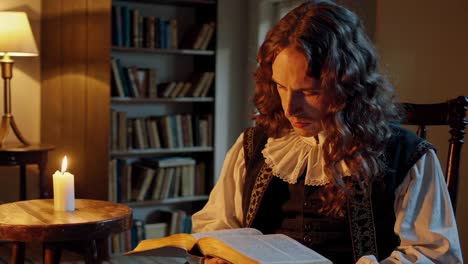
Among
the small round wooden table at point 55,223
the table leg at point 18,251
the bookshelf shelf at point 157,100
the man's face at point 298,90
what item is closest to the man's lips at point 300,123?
the man's face at point 298,90

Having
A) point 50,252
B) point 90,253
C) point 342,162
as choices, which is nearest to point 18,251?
point 50,252

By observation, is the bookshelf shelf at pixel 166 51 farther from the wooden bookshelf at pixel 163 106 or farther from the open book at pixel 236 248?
the open book at pixel 236 248

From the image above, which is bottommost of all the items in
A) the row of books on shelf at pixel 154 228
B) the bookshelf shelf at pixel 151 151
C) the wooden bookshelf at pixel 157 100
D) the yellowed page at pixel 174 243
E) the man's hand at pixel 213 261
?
the row of books on shelf at pixel 154 228

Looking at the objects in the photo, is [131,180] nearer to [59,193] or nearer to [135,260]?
[135,260]

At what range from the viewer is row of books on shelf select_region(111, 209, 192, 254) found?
426 cm

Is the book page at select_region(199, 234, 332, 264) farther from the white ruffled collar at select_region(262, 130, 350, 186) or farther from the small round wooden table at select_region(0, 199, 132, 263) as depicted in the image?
the small round wooden table at select_region(0, 199, 132, 263)

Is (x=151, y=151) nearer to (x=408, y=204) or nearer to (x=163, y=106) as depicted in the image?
(x=163, y=106)

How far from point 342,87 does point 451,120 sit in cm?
44

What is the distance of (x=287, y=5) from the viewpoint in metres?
4.52

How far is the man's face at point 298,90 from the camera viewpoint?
130 cm

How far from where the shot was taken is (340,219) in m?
1.38

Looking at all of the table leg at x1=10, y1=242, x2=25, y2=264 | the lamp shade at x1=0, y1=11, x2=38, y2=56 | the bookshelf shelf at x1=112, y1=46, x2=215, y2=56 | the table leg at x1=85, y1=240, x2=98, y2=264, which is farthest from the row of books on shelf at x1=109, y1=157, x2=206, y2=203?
the table leg at x1=10, y1=242, x2=25, y2=264

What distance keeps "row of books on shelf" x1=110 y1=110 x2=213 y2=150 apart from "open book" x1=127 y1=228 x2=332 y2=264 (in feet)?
9.62

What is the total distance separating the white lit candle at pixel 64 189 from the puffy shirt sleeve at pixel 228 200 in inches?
30.8
